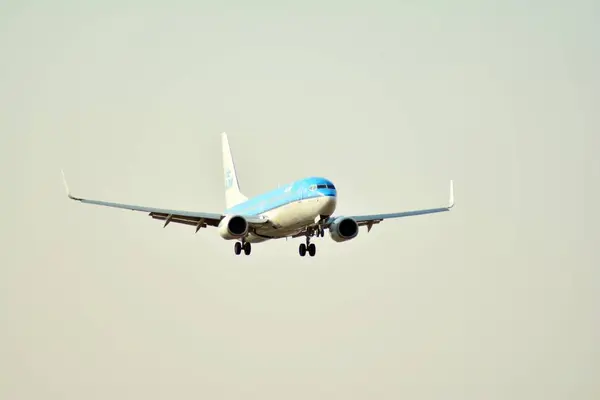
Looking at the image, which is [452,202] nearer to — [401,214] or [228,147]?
[401,214]

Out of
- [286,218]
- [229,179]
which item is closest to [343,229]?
[286,218]

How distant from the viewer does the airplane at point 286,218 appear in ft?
240

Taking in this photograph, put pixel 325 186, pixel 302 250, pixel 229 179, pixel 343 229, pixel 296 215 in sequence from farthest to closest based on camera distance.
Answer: pixel 229 179
pixel 302 250
pixel 343 229
pixel 296 215
pixel 325 186

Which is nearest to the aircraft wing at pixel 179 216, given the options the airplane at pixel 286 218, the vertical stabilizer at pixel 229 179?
the airplane at pixel 286 218

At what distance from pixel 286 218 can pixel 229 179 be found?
29.1 metres

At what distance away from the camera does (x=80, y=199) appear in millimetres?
81562

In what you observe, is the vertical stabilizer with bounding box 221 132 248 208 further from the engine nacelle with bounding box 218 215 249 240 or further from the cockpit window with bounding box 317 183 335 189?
the cockpit window with bounding box 317 183 335 189

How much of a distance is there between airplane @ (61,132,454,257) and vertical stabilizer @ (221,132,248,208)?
12.8m

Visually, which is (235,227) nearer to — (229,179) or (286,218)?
(286,218)

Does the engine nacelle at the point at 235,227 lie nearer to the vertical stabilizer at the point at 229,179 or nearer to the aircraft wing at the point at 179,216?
the aircraft wing at the point at 179,216

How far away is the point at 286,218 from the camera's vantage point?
246 ft

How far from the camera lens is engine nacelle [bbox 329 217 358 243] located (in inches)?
3017

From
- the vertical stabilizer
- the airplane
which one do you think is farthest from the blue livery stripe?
the vertical stabilizer

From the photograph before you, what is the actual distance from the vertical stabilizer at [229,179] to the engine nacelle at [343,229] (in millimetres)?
20556
